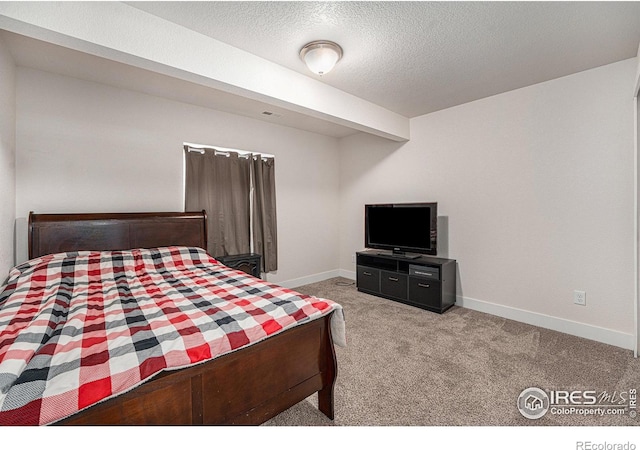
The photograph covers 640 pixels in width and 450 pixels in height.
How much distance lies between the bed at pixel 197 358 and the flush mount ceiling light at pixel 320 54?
170 centimetres

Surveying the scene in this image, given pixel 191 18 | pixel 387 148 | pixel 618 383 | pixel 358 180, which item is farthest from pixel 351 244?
pixel 191 18

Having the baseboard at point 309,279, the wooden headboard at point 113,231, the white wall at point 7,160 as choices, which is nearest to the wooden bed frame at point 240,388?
the white wall at point 7,160

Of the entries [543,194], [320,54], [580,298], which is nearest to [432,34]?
[320,54]

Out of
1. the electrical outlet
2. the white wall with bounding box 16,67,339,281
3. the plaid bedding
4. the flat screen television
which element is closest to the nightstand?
the white wall with bounding box 16,67,339,281

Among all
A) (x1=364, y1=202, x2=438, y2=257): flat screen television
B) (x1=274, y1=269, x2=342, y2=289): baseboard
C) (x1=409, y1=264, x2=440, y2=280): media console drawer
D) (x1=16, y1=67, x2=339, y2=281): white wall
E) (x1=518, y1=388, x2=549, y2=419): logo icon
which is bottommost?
(x1=518, y1=388, x2=549, y2=419): logo icon

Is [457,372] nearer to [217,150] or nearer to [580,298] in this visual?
[580,298]

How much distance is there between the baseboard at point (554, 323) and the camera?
2.56 meters

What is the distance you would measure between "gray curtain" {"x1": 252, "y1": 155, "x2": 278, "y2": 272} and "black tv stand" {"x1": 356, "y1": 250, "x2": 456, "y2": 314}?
1.24m

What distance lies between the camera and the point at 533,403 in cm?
184

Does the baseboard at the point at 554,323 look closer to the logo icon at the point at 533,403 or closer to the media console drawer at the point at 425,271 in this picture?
the media console drawer at the point at 425,271

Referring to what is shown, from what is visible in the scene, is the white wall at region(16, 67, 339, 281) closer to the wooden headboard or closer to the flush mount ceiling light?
the wooden headboard

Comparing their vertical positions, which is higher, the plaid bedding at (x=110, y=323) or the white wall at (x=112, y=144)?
the white wall at (x=112, y=144)

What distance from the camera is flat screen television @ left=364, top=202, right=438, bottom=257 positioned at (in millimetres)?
3613
